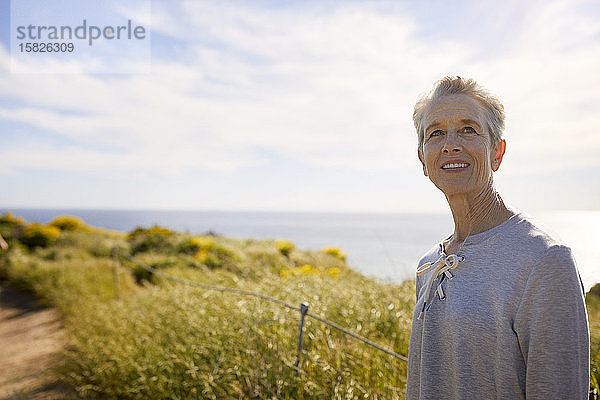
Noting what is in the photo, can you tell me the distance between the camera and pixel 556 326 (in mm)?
991

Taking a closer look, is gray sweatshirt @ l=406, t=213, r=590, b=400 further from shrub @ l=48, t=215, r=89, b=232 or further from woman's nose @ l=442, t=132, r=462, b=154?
shrub @ l=48, t=215, r=89, b=232

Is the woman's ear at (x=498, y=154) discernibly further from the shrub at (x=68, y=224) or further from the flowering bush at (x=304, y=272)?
the shrub at (x=68, y=224)

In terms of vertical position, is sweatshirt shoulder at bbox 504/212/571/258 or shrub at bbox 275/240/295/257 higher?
sweatshirt shoulder at bbox 504/212/571/258

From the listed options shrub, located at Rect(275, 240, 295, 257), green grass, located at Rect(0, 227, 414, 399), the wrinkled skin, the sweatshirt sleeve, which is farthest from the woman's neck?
shrub, located at Rect(275, 240, 295, 257)

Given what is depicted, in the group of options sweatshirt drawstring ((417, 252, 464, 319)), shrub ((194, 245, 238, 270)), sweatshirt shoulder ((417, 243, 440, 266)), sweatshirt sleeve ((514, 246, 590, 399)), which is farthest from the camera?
shrub ((194, 245, 238, 270))

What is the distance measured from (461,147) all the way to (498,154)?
0.16 meters

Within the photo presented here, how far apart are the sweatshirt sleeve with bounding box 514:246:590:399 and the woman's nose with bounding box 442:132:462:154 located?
1.30 feet

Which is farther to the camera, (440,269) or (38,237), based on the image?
(38,237)

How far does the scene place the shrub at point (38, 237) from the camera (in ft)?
43.1

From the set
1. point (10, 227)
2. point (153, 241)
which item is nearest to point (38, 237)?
point (10, 227)

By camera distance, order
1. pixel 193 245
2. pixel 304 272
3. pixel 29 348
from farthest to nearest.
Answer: pixel 193 245, pixel 304 272, pixel 29 348

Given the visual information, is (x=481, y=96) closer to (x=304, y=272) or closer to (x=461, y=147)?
(x=461, y=147)

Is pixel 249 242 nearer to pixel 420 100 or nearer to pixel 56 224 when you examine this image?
pixel 56 224

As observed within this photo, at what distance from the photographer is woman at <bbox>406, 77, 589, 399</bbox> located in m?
1.00
